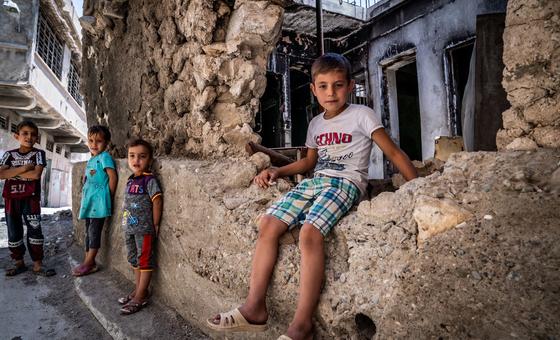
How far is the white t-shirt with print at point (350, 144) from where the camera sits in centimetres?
151

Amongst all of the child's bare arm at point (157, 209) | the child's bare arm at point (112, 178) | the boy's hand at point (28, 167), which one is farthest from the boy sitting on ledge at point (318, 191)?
the boy's hand at point (28, 167)

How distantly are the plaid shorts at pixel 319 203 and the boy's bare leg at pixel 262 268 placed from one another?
0.05 meters

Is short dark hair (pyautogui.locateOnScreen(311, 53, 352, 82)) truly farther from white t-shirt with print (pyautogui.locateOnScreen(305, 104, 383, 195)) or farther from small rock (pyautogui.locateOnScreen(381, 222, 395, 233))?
small rock (pyautogui.locateOnScreen(381, 222, 395, 233))

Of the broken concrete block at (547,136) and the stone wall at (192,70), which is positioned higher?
the stone wall at (192,70)

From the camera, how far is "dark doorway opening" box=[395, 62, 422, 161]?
782cm

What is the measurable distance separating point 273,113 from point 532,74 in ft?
23.6

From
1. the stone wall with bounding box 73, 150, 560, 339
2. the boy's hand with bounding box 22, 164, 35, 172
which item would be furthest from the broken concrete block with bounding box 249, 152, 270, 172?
the boy's hand with bounding box 22, 164, 35, 172

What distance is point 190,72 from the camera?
218 centimetres

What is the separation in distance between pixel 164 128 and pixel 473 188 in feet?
6.83

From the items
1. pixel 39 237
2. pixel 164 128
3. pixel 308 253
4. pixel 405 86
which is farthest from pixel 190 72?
pixel 405 86

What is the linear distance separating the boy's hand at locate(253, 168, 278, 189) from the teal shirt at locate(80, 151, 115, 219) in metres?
1.58

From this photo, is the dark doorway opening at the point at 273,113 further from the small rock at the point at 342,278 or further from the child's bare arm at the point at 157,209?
the small rock at the point at 342,278

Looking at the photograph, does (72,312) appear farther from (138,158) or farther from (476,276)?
(476,276)

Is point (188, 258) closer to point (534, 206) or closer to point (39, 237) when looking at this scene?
point (534, 206)
